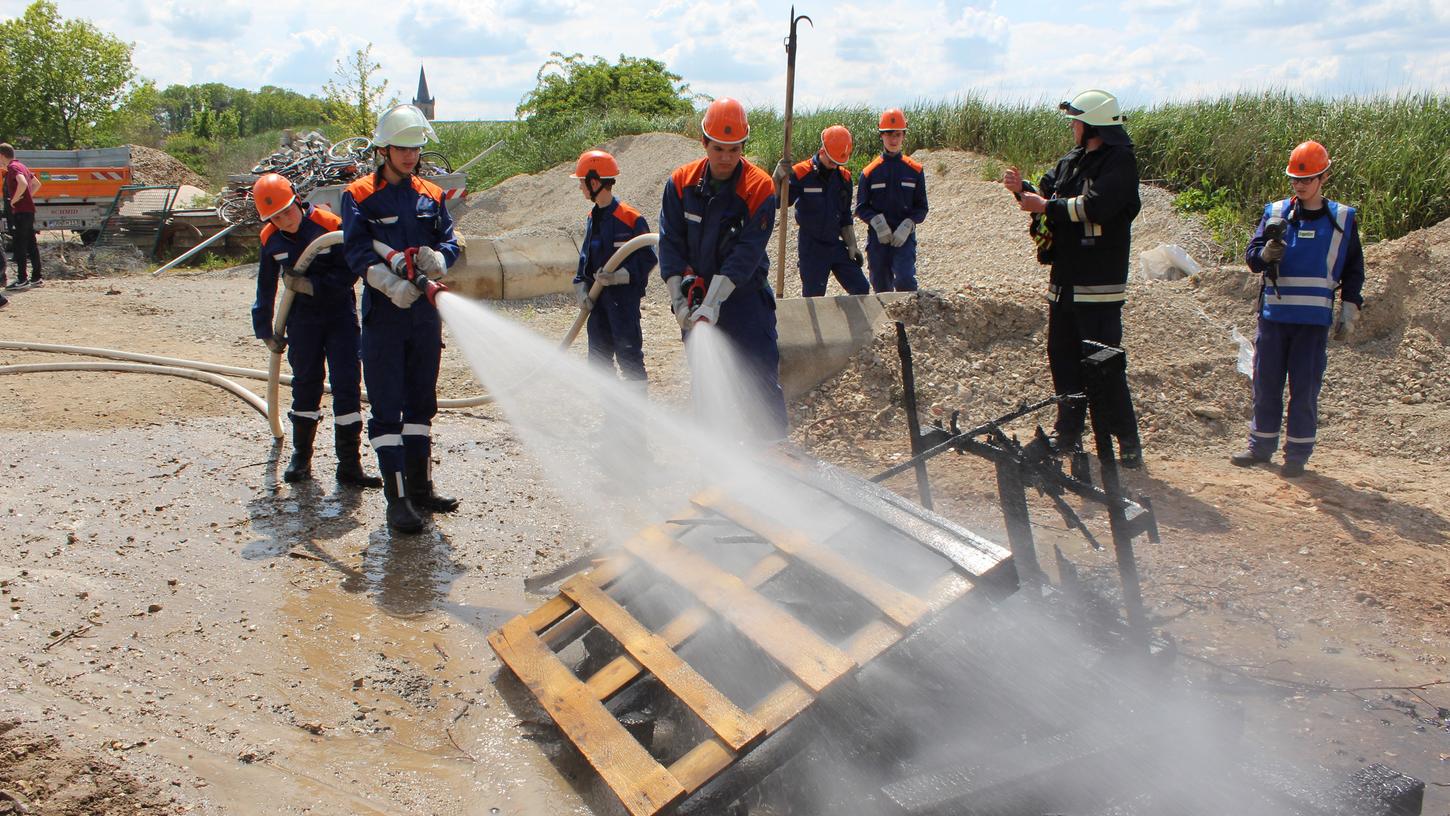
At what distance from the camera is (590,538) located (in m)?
4.76

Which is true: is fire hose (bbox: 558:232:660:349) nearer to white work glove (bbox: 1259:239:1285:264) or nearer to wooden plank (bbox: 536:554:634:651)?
wooden plank (bbox: 536:554:634:651)

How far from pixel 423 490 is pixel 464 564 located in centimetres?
71

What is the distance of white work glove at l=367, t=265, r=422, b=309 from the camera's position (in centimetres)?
434

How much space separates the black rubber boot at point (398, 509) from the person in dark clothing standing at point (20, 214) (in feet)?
33.6

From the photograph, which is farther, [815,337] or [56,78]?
[56,78]

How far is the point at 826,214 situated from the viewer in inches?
291

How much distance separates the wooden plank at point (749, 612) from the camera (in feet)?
9.02

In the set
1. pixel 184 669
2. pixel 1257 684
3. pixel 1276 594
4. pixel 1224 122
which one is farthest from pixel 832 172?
pixel 1224 122

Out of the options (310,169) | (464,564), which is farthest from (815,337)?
(310,169)

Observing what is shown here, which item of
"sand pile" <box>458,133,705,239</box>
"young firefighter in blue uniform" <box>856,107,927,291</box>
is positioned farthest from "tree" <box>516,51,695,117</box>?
"young firefighter in blue uniform" <box>856,107,927,291</box>

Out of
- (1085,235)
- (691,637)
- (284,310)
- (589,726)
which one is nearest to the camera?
(589,726)

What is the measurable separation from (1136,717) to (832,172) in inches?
208

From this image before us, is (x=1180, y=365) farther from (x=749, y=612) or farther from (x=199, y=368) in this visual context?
(x=199, y=368)

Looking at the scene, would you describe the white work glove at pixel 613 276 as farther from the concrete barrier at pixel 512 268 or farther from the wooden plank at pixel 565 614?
the concrete barrier at pixel 512 268
